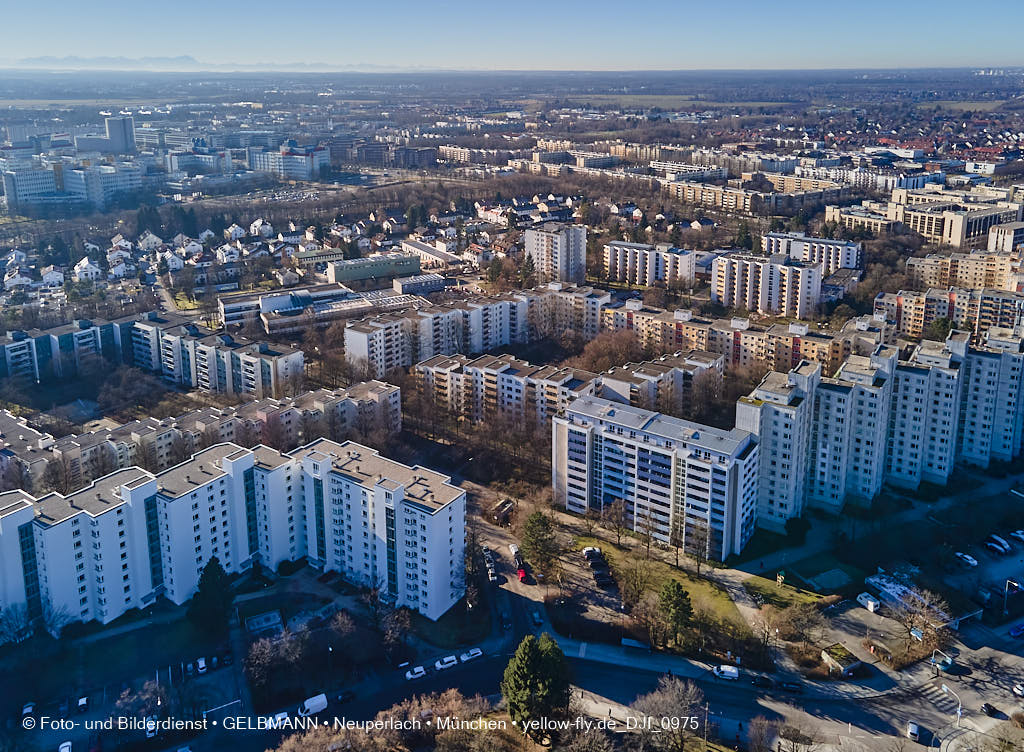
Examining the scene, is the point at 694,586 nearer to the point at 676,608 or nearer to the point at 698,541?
the point at 698,541

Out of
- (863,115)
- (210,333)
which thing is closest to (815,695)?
(210,333)

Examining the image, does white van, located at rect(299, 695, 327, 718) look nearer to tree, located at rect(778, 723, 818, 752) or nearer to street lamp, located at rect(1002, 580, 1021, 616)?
tree, located at rect(778, 723, 818, 752)

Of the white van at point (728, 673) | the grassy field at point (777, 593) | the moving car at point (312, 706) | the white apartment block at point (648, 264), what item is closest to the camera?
the moving car at point (312, 706)

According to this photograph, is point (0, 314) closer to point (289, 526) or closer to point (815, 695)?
point (289, 526)

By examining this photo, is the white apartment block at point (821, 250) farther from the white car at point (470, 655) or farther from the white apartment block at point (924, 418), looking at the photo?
the white car at point (470, 655)

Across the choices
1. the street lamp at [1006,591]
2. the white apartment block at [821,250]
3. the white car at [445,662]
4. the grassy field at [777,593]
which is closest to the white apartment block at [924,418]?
the street lamp at [1006,591]
